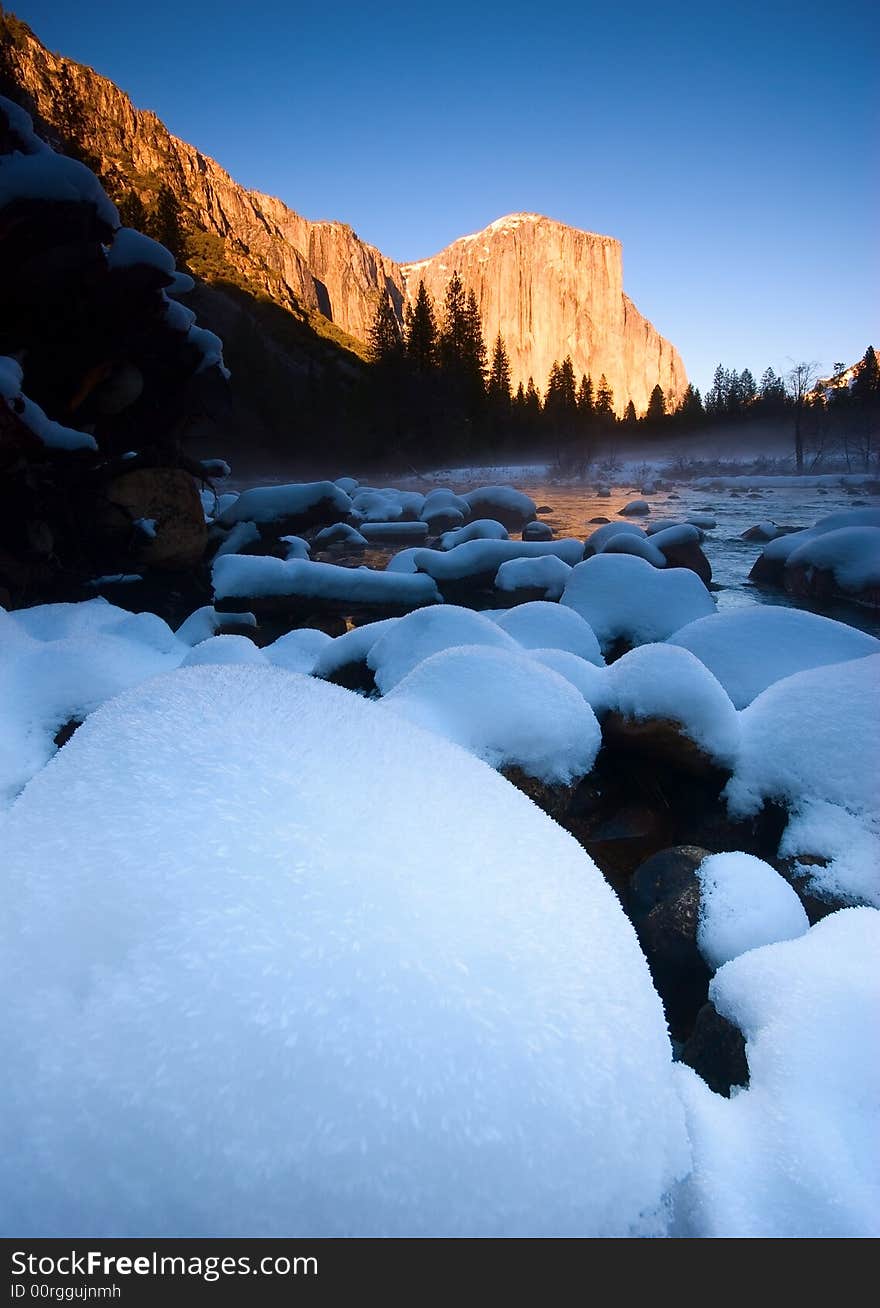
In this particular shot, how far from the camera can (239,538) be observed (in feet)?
24.9

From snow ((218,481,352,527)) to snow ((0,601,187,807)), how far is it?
4.94m

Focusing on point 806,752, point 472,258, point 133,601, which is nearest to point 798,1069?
point 806,752

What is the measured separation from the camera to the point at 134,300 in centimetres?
492

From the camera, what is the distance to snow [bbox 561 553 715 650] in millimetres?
4270

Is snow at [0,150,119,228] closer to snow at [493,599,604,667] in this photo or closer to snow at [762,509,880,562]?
snow at [493,599,604,667]

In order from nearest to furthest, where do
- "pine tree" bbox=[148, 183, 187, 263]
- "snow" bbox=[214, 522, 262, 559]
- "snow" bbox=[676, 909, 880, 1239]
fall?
"snow" bbox=[676, 909, 880, 1239]
"snow" bbox=[214, 522, 262, 559]
"pine tree" bbox=[148, 183, 187, 263]

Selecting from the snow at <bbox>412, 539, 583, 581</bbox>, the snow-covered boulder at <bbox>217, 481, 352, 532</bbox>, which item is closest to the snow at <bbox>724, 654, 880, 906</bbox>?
the snow at <bbox>412, 539, 583, 581</bbox>

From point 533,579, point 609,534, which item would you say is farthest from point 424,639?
point 609,534

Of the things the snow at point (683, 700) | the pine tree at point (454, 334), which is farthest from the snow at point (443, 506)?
the pine tree at point (454, 334)

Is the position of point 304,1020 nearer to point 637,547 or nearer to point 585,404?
point 637,547

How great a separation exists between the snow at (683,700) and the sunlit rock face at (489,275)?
46839 millimetres

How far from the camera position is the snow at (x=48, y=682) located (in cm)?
213

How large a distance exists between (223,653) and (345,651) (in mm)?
774

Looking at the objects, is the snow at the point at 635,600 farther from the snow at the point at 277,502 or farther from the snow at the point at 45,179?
the snow at the point at 277,502
